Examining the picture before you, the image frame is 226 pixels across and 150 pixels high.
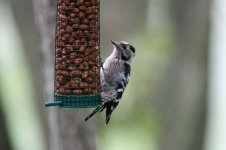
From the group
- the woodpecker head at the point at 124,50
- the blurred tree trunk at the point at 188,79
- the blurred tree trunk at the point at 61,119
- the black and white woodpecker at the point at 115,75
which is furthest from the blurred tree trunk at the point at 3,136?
the woodpecker head at the point at 124,50

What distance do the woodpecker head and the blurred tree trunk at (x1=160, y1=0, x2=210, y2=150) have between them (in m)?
3.06

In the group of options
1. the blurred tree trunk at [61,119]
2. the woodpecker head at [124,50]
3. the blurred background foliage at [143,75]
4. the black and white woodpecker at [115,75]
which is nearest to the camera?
the black and white woodpecker at [115,75]

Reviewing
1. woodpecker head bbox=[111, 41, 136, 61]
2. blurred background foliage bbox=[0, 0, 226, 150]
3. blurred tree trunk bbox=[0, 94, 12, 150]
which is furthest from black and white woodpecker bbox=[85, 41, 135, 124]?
blurred tree trunk bbox=[0, 94, 12, 150]

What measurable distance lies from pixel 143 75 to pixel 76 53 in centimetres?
726

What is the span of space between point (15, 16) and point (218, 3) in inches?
133

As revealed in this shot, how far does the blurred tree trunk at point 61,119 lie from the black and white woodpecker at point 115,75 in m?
0.51

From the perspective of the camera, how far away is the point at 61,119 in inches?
322

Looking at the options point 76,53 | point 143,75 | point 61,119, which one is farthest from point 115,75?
point 143,75

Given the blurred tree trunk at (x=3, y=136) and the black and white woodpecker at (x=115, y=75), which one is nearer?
the black and white woodpecker at (x=115, y=75)

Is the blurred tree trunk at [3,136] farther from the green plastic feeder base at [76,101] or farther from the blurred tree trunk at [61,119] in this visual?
the green plastic feeder base at [76,101]

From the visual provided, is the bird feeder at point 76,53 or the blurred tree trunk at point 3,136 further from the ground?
the bird feeder at point 76,53

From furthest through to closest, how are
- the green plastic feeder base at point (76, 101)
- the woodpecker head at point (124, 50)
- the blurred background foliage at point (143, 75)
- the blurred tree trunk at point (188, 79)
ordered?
1. the blurred tree trunk at point (188, 79)
2. the blurred background foliage at point (143, 75)
3. the woodpecker head at point (124, 50)
4. the green plastic feeder base at point (76, 101)

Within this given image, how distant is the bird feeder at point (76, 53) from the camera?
7191 millimetres

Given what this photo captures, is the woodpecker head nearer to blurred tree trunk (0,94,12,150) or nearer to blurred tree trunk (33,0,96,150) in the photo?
blurred tree trunk (33,0,96,150)
